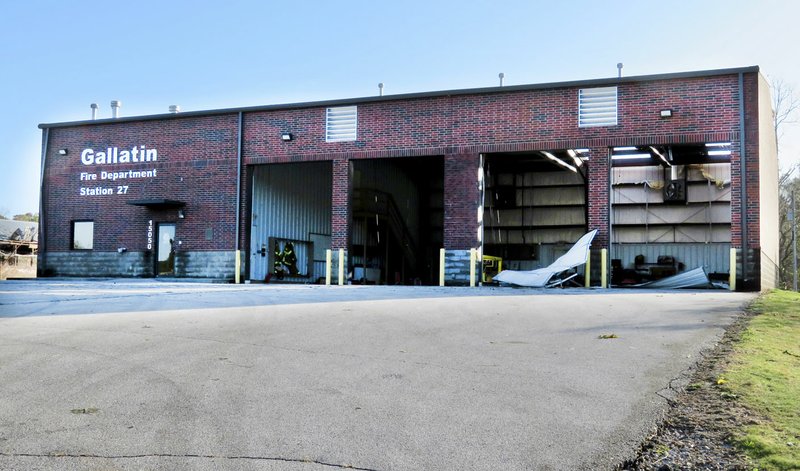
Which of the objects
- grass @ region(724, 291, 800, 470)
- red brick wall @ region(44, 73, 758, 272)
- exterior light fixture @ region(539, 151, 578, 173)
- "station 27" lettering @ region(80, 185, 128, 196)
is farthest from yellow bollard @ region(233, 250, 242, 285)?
grass @ region(724, 291, 800, 470)

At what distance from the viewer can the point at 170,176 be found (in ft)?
86.8

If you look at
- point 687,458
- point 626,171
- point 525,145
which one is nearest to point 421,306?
point 687,458

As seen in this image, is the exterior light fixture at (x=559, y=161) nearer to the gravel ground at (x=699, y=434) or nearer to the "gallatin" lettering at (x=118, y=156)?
the "gallatin" lettering at (x=118, y=156)

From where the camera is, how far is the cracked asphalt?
3963 mm

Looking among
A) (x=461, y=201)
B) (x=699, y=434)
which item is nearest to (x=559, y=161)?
(x=461, y=201)

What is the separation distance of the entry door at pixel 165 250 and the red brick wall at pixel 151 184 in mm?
345

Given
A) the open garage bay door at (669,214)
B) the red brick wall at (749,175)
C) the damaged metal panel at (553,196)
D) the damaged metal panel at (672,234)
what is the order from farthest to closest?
the damaged metal panel at (553,196), the damaged metal panel at (672,234), the open garage bay door at (669,214), the red brick wall at (749,175)

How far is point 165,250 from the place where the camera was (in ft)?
86.8

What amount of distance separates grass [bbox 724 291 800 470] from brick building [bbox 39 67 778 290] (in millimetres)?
13301

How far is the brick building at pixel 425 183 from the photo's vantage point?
840 inches

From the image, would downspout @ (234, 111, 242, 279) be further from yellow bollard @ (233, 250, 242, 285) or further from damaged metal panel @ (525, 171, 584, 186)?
damaged metal panel @ (525, 171, 584, 186)

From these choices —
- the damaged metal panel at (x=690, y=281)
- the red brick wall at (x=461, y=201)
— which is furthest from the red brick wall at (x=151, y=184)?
the damaged metal panel at (x=690, y=281)

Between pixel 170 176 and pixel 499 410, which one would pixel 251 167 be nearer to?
pixel 170 176

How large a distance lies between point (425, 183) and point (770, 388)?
102ft
